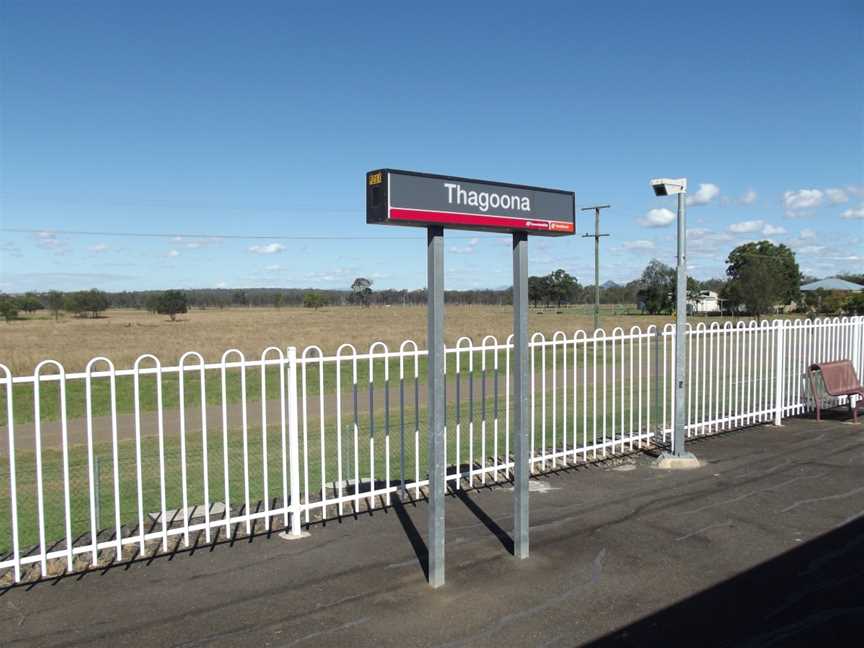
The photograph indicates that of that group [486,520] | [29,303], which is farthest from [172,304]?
[486,520]

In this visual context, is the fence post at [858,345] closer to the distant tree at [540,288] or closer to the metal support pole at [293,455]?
the metal support pole at [293,455]

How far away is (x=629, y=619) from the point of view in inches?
167

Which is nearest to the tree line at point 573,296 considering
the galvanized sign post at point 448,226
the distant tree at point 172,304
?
the distant tree at point 172,304

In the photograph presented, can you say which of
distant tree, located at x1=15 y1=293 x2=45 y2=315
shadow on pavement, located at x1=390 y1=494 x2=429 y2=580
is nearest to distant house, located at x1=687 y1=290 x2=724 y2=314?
distant tree, located at x1=15 y1=293 x2=45 y2=315

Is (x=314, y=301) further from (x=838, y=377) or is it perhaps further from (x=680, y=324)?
(x=680, y=324)

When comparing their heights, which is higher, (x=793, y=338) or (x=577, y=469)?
(x=793, y=338)

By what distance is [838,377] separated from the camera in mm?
10492

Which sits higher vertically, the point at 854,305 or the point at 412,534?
the point at 854,305

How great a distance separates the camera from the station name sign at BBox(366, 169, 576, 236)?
4.39 metres

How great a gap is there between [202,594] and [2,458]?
7.00 m

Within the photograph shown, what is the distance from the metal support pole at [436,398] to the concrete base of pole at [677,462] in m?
4.04

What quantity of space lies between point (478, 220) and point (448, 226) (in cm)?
23

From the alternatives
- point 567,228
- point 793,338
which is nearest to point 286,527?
point 567,228

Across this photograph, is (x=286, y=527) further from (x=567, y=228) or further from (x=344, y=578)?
(x=567, y=228)
